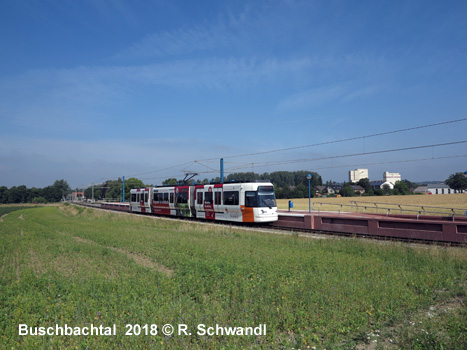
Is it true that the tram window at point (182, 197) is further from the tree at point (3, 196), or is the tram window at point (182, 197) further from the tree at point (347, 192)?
the tree at point (3, 196)

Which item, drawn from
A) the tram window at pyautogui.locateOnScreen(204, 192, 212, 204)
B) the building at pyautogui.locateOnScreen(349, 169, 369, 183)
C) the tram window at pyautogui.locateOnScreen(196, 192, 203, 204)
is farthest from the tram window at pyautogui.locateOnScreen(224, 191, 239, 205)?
the building at pyautogui.locateOnScreen(349, 169, 369, 183)

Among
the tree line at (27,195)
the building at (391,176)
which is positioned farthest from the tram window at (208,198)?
the tree line at (27,195)

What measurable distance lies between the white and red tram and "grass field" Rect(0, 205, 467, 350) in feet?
37.0

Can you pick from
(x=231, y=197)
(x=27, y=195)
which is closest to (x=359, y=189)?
(x=231, y=197)

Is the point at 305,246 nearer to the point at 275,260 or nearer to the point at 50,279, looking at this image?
the point at 275,260

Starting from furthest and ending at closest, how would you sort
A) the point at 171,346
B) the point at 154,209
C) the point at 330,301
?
the point at 154,209
the point at 330,301
the point at 171,346

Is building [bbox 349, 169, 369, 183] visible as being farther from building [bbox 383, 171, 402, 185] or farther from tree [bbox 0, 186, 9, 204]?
tree [bbox 0, 186, 9, 204]

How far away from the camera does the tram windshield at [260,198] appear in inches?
918

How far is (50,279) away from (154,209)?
3000 centimetres

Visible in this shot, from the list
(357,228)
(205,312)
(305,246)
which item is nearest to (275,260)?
(305,246)

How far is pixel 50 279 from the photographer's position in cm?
887

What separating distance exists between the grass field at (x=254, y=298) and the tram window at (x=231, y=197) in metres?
12.4

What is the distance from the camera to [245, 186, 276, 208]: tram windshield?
23328mm

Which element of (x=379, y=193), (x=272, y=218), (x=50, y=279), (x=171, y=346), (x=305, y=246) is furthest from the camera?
(x=379, y=193)
